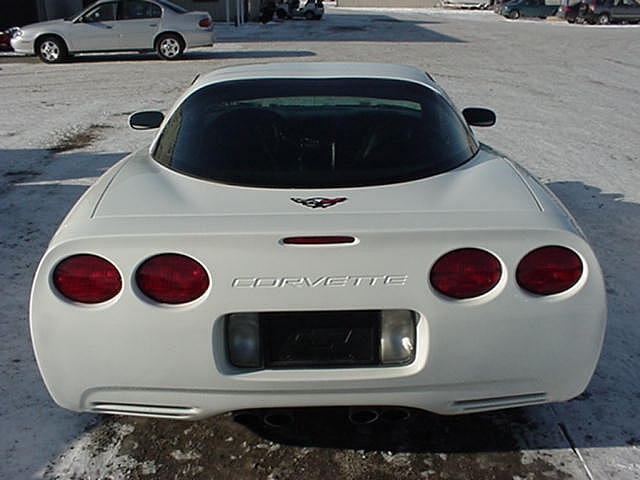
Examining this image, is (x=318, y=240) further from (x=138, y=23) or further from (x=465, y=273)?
(x=138, y=23)

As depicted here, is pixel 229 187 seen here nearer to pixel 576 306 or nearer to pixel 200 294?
pixel 200 294

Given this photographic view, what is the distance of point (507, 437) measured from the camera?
9.61 ft

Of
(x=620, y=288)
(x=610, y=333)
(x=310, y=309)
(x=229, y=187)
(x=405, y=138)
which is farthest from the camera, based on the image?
(x=620, y=288)

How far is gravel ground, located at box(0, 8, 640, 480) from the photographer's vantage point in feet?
9.05

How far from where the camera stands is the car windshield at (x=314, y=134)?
2.84 meters

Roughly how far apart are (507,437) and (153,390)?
147cm

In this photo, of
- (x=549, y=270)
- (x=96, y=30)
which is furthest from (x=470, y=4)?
(x=549, y=270)

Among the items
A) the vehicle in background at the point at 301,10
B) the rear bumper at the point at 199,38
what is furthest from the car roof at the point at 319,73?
the vehicle in background at the point at 301,10

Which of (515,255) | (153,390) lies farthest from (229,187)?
(515,255)

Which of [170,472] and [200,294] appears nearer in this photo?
[200,294]

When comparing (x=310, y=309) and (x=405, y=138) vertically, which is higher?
(x=405, y=138)

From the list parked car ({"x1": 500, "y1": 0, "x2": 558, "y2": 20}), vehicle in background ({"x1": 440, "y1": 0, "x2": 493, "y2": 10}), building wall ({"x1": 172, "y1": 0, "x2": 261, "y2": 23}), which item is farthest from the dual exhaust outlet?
vehicle in background ({"x1": 440, "y1": 0, "x2": 493, "y2": 10})

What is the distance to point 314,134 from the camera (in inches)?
123

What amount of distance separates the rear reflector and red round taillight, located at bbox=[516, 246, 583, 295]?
59cm
